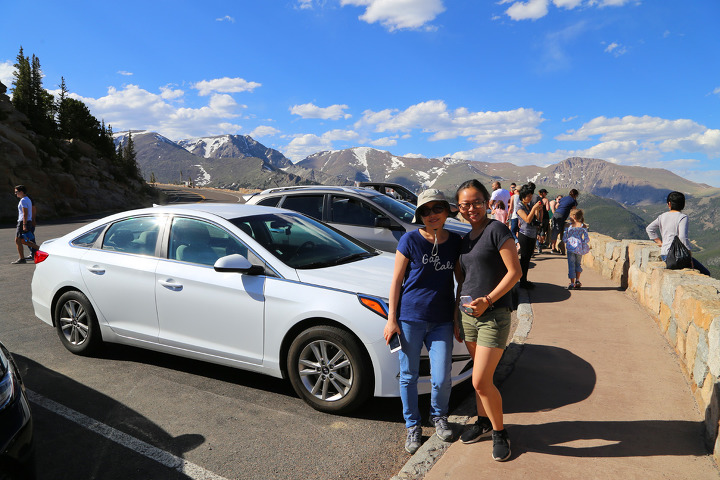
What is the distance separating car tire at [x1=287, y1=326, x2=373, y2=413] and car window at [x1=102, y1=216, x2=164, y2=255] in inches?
76.1

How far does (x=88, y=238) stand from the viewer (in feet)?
17.4

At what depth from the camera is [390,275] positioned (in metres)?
4.15

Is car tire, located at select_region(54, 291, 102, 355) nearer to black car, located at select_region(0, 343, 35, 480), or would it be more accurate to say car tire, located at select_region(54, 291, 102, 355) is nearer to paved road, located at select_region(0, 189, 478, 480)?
paved road, located at select_region(0, 189, 478, 480)

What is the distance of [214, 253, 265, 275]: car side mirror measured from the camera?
400cm

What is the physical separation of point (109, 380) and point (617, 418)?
14.5ft

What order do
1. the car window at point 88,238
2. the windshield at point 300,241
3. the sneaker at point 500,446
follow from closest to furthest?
the sneaker at point 500,446
the windshield at point 300,241
the car window at point 88,238

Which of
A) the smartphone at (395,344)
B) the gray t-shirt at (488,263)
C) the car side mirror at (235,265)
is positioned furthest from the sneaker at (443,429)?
the car side mirror at (235,265)

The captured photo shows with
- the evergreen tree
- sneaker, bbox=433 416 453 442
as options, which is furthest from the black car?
the evergreen tree

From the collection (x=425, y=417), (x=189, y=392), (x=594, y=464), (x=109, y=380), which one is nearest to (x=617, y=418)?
(x=594, y=464)

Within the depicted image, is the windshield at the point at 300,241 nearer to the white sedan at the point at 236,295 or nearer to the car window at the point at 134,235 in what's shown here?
the white sedan at the point at 236,295

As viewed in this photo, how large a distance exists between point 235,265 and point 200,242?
788mm

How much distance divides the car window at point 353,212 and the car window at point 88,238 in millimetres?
4079

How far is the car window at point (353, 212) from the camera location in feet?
27.6

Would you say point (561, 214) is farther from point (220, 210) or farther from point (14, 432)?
point (14, 432)
